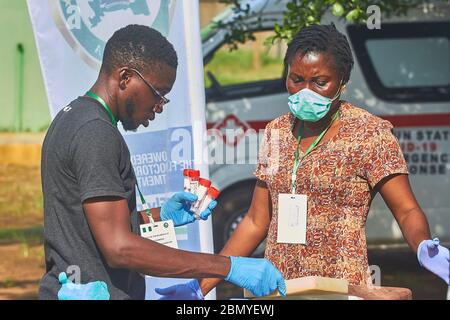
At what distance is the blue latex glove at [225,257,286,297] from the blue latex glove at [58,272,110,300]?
45 centimetres

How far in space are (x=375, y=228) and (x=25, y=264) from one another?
3.59 metres

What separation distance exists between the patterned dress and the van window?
15.7ft

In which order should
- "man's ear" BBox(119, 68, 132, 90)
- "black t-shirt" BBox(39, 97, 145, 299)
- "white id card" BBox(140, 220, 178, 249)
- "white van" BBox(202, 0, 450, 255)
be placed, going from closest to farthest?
"black t-shirt" BBox(39, 97, 145, 299)
"man's ear" BBox(119, 68, 132, 90)
"white id card" BBox(140, 220, 178, 249)
"white van" BBox(202, 0, 450, 255)

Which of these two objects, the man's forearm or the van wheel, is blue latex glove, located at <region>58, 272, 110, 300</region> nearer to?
the man's forearm

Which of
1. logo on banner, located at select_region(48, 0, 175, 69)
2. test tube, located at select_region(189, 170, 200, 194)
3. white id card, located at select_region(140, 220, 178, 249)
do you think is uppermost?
logo on banner, located at select_region(48, 0, 175, 69)

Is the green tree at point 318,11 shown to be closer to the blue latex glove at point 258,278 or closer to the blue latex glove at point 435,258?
the blue latex glove at point 435,258

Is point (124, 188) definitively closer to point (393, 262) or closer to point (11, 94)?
point (393, 262)

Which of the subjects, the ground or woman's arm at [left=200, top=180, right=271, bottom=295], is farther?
the ground

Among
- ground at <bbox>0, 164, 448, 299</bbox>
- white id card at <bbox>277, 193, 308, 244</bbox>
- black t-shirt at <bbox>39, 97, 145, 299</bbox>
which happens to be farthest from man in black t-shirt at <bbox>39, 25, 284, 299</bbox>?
ground at <bbox>0, 164, 448, 299</bbox>

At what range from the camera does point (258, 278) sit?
136 inches

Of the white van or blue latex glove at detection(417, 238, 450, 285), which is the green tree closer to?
the white van

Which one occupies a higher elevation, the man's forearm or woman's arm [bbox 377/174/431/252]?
woman's arm [bbox 377/174/431/252]

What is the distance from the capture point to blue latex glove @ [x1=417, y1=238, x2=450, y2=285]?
11.3ft

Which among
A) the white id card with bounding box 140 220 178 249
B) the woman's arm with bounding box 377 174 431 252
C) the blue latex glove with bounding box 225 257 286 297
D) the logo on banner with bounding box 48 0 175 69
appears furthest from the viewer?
the logo on banner with bounding box 48 0 175 69
